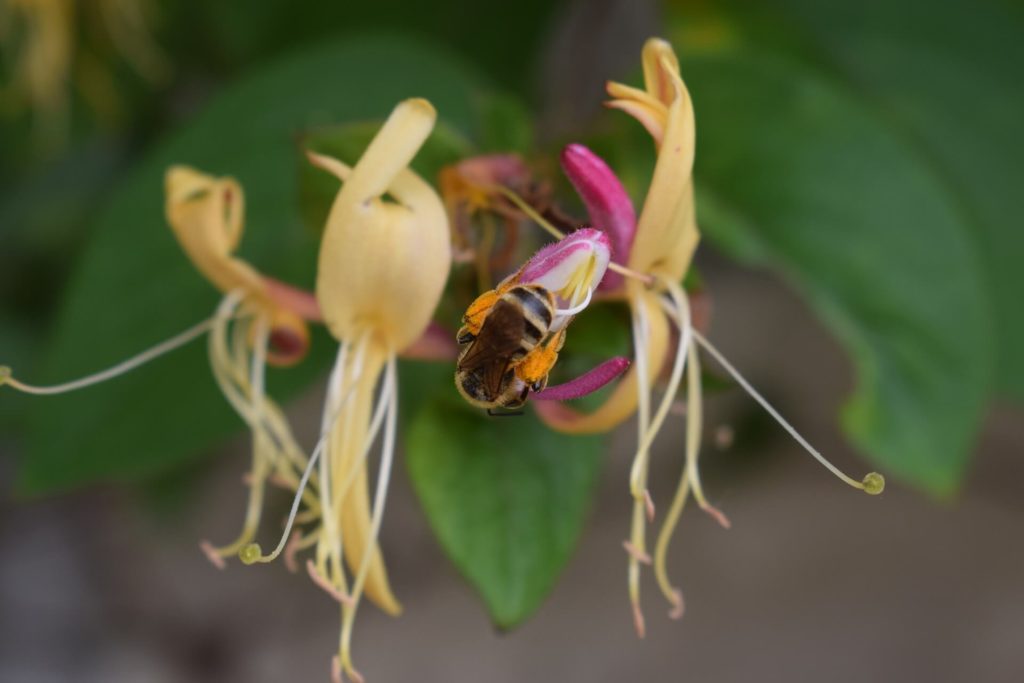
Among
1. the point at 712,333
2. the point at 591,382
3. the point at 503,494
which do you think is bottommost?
the point at 712,333

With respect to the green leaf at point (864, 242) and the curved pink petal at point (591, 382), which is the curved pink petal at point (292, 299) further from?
the green leaf at point (864, 242)

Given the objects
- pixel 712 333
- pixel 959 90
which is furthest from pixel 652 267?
pixel 712 333

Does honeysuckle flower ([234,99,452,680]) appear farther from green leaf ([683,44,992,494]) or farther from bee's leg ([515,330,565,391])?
green leaf ([683,44,992,494])

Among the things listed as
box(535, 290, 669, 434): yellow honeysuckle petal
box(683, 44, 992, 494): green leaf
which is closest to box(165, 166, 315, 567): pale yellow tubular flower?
box(535, 290, 669, 434): yellow honeysuckle petal

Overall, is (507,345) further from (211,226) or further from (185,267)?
(185,267)

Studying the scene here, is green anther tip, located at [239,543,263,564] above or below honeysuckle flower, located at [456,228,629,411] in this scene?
below

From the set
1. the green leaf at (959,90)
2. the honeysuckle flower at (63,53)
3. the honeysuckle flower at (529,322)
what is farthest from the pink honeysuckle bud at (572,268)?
the honeysuckle flower at (63,53)

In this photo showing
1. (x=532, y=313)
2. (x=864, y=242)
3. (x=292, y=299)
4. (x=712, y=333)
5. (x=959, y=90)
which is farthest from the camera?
(x=712, y=333)
